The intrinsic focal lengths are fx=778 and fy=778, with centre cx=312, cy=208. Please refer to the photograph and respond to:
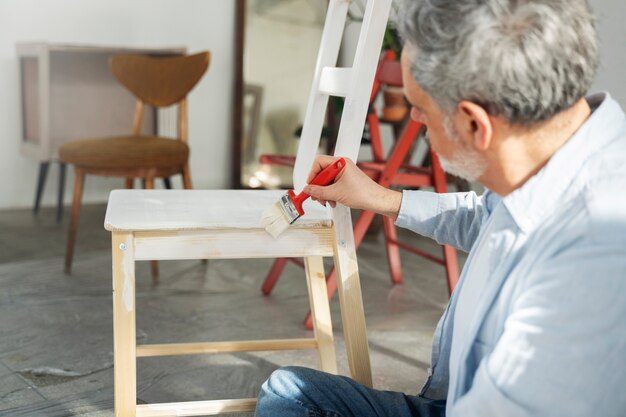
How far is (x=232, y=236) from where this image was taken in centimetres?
144

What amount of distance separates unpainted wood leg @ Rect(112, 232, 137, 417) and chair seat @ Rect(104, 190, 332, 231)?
38 millimetres

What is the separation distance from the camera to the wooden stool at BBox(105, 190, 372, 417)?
1.38m

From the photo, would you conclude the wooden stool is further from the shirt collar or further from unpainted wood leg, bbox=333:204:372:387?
the shirt collar

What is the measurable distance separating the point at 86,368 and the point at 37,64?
216cm

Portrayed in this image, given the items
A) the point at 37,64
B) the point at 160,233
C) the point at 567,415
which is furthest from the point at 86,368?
the point at 37,64

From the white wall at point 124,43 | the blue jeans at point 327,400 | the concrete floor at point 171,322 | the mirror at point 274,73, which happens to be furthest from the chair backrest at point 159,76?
the blue jeans at point 327,400

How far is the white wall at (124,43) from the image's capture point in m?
4.05

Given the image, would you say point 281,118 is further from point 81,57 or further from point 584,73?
point 584,73

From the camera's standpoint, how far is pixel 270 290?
108 inches

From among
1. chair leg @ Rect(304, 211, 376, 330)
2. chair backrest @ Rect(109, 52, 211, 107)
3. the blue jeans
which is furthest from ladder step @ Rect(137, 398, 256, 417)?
chair backrest @ Rect(109, 52, 211, 107)

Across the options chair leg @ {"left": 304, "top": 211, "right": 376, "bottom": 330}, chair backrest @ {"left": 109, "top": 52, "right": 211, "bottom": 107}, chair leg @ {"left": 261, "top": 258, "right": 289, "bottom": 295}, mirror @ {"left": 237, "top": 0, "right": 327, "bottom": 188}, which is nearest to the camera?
chair leg @ {"left": 304, "top": 211, "right": 376, "bottom": 330}

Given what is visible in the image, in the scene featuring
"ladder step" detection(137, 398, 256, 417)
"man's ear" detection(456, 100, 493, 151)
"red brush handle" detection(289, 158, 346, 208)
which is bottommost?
"ladder step" detection(137, 398, 256, 417)

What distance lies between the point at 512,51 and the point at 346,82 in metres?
0.68

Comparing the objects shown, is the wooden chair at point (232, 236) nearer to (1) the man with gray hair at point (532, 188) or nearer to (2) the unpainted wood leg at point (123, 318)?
(2) the unpainted wood leg at point (123, 318)
